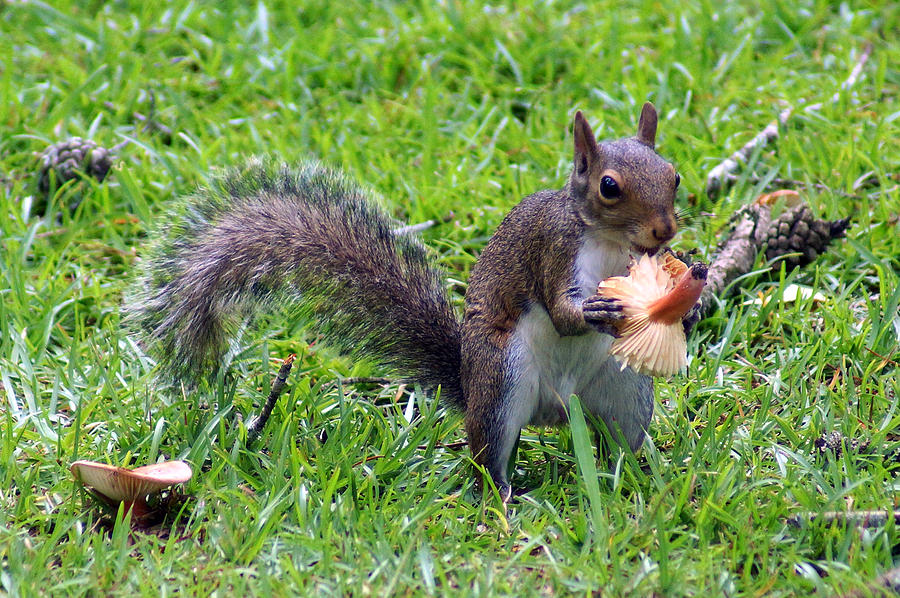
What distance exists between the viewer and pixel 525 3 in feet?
12.9

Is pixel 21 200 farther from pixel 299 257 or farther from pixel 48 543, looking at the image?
pixel 48 543

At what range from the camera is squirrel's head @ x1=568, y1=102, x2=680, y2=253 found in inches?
73.9

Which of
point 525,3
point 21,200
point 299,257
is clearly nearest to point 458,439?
point 299,257

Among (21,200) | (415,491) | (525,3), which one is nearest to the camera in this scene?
(415,491)

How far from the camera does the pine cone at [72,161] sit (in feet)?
10.2

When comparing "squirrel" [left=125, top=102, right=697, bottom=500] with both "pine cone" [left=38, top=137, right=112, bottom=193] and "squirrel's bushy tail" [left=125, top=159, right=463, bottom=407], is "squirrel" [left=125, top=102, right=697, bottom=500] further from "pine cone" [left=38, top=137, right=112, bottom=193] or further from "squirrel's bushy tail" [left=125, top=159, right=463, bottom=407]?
"pine cone" [left=38, top=137, right=112, bottom=193]

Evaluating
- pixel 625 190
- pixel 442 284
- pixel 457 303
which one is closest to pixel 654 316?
pixel 625 190

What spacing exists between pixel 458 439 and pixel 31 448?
2.78ft

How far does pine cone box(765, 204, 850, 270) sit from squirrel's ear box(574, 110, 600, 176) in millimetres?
869

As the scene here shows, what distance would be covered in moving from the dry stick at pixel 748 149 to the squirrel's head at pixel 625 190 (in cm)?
101

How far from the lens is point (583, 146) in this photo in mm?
1983

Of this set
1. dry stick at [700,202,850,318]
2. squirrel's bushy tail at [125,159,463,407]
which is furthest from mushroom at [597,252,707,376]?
dry stick at [700,202,850,318]

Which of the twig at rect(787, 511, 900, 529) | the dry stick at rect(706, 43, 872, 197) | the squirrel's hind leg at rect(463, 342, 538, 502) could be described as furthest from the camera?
the dry stick at rect(706, 43, 872, 197)

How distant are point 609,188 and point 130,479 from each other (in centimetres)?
96
